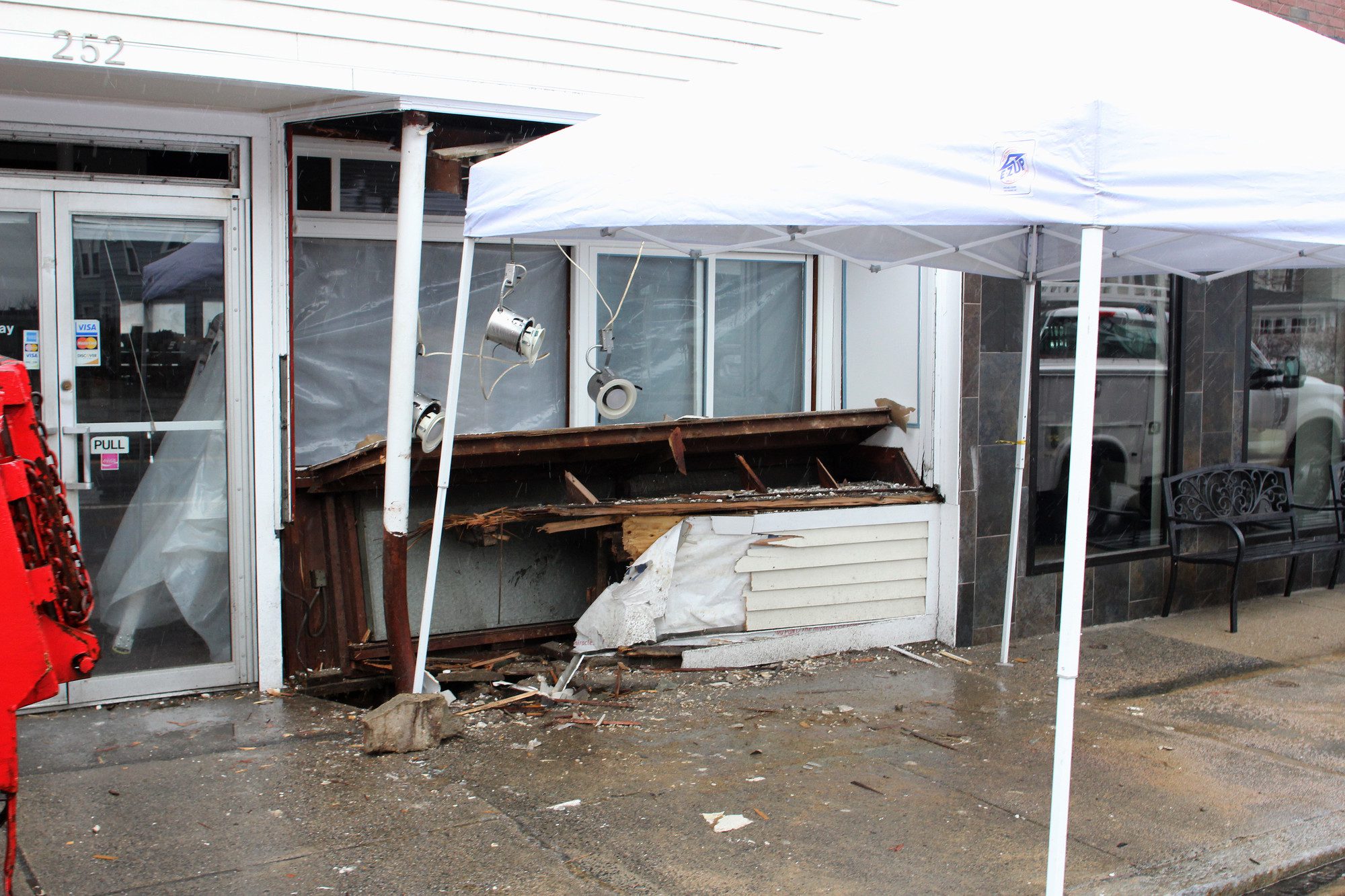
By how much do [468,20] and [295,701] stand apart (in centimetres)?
338

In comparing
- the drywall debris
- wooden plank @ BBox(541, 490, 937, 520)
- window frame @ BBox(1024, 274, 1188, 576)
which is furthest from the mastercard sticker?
window frame @ BBox(1024, 274, 1188, 576)

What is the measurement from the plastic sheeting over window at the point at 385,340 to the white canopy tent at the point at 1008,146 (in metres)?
1.50

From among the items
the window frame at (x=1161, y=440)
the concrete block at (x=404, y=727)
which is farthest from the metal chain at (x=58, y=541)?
the window frame at (x=1161, y=440)

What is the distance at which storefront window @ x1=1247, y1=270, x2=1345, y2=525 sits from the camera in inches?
318

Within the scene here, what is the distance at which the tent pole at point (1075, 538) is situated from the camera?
316cm

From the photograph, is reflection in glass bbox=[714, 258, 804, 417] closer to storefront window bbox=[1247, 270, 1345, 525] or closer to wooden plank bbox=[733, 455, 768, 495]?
wooden plank bbox=[733, 455, 768, 495]

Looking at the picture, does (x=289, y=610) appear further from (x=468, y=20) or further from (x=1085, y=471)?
(x=1085, y=471)

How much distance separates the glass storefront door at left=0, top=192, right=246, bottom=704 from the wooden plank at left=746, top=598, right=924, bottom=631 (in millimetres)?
2674

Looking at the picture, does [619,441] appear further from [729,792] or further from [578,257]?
[729,792]

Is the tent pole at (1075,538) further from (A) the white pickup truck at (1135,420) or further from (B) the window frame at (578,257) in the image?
(A) the white pickup truck at (1135,420)

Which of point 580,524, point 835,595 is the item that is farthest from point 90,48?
point 835,595

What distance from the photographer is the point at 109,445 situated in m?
5.34

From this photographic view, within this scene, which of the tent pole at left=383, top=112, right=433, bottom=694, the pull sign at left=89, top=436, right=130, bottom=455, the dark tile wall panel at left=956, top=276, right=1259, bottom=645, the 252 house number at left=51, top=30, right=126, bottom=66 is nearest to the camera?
the 252 house number at left=51, top=30, right=126, bottom=66

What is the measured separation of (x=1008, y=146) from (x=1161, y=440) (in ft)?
16.1
